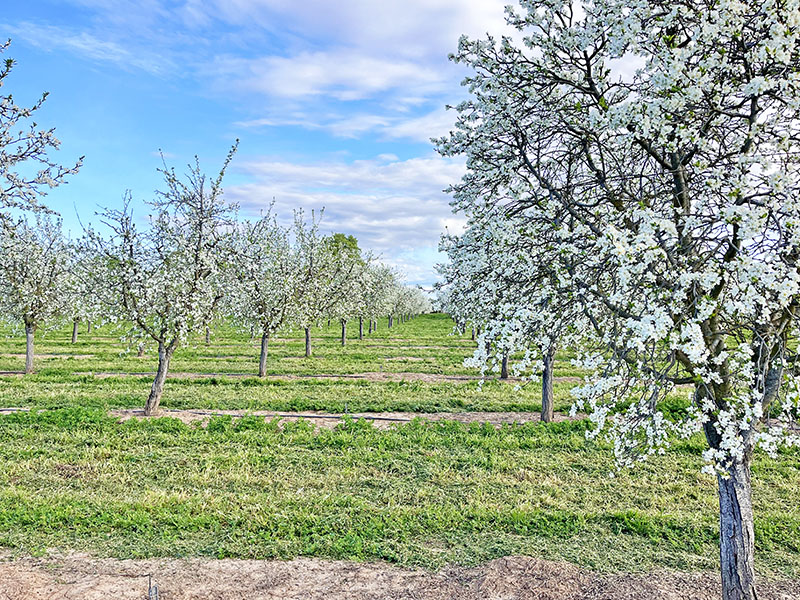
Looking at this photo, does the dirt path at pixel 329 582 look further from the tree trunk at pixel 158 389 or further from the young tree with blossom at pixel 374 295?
the young tree with blossom at pixel 374 295

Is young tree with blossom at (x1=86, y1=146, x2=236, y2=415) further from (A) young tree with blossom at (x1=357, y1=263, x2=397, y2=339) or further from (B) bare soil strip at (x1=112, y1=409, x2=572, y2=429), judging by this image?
(A) young tree with blossom at (x1=357, y1=263, x2=397, y2=339)

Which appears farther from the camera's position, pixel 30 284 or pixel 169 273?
pixel 30 284

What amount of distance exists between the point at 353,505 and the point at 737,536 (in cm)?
530

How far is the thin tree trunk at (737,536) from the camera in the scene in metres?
5.78

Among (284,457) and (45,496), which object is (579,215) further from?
(45,496)

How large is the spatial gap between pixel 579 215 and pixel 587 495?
575 cm

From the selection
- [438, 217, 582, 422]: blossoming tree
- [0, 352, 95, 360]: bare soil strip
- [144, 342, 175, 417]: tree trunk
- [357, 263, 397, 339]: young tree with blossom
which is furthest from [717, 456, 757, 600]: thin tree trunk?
[357, 263, 397, 339]: young tree with blossom

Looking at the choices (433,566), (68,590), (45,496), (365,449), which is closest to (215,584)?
(68,590)

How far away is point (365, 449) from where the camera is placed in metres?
11.8

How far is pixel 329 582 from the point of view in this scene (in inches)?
258

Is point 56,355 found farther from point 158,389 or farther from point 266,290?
point 158,389

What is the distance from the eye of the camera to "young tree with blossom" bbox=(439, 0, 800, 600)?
4.66 metres

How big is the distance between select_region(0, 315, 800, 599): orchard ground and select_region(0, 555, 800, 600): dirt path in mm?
27

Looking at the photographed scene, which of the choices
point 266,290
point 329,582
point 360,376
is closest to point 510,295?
point 329,582
